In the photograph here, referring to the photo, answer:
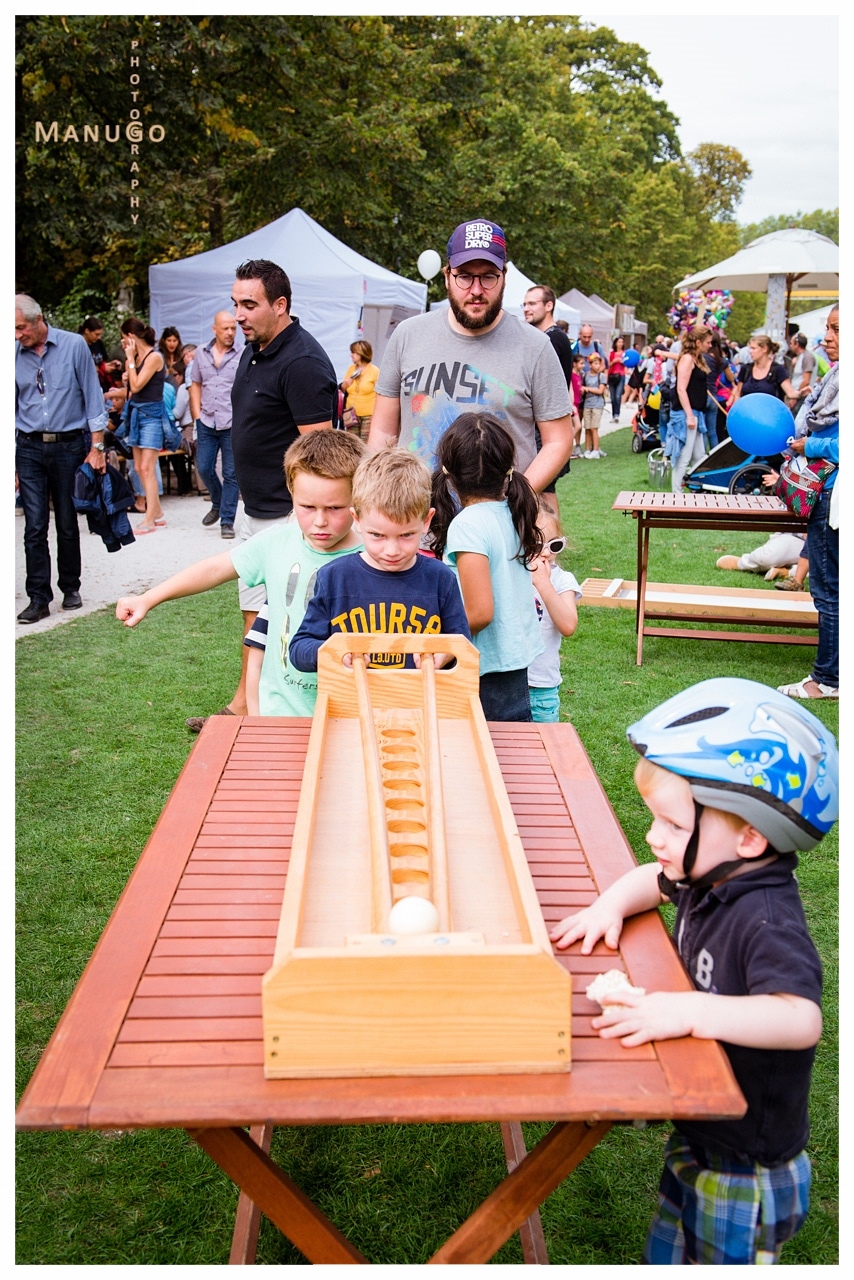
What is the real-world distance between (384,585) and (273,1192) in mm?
1587

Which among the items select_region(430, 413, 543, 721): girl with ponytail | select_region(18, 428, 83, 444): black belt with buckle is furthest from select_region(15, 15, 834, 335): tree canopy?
select_region(430, 413, 543, 721): girl with ponytail

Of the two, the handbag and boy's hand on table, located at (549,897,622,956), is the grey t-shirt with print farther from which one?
boy's hand on table, located at (549,897,622,956)

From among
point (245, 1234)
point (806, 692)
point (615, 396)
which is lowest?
point (245, 1234)

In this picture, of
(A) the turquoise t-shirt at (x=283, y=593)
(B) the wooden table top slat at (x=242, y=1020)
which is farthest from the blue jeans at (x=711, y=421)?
(B) the wooden table top slat at (x=242, y=1020)

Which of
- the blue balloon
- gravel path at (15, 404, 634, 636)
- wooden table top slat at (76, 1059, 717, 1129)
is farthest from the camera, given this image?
gravel path at (15, 404, 634, 636)

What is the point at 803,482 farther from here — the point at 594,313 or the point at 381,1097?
the point at 594,313

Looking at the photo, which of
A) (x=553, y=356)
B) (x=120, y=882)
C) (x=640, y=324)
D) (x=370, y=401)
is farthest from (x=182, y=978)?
(x=640, y=324)

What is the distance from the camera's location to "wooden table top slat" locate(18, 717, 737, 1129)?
145 cm

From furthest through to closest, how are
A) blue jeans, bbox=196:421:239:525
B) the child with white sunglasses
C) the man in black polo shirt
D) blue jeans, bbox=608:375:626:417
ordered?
blue jeans, bbox=608:375:626:417, blue jeans, bbox=196:421:239:525, the man in black polo shirt, the child with white sunglasses

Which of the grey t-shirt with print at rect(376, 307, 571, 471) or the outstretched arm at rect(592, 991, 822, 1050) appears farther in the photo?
the grey t-shirt with print at rect(376, 307, 571, 471)

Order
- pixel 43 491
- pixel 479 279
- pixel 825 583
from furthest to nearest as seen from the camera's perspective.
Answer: pixel 43 491 → pixel 825 583 → pixel 479 279

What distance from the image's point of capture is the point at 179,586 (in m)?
3.07

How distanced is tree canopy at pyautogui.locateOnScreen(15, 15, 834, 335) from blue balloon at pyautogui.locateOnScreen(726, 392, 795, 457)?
10480 millimetres

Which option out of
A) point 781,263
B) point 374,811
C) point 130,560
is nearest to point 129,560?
point 130,560
